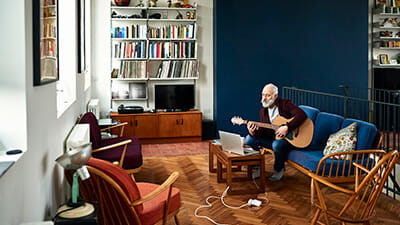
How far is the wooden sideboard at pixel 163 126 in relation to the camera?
7598mm

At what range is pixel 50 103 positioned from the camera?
307cm

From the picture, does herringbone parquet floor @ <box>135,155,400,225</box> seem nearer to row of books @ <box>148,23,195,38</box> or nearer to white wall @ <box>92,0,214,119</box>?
white wall @ <box>92,0,214,119</box>

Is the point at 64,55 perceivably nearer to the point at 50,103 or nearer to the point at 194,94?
the point at 50,103

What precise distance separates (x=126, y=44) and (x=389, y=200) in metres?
5.21

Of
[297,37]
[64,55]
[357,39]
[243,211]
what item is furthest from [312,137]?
[357,39]

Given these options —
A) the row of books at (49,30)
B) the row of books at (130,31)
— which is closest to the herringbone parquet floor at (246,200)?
the row of books at (49,30)

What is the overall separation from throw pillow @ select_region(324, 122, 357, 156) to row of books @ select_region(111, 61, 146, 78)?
4285 mm

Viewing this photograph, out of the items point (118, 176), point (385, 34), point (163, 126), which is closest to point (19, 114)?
point (118, 176)

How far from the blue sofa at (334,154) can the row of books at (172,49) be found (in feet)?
11.6

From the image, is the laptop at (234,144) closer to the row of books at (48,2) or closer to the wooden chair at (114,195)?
the wooden chair at (114,195)

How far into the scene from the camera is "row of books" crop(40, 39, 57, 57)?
2721 mm

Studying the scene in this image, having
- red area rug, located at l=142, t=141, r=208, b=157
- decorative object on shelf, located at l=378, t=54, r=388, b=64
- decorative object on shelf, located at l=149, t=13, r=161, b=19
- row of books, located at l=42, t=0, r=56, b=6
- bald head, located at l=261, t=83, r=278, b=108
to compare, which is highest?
decorative object on shelf, located at l=149, t=13, r=161, b=19

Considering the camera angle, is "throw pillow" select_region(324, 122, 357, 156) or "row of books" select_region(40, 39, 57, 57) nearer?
"row of books" select_region(40, 39, 57, 57)

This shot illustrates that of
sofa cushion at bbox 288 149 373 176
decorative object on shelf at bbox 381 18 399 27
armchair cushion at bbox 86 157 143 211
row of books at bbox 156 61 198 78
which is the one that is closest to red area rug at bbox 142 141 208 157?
row of books at bbox 156 61 198 78
